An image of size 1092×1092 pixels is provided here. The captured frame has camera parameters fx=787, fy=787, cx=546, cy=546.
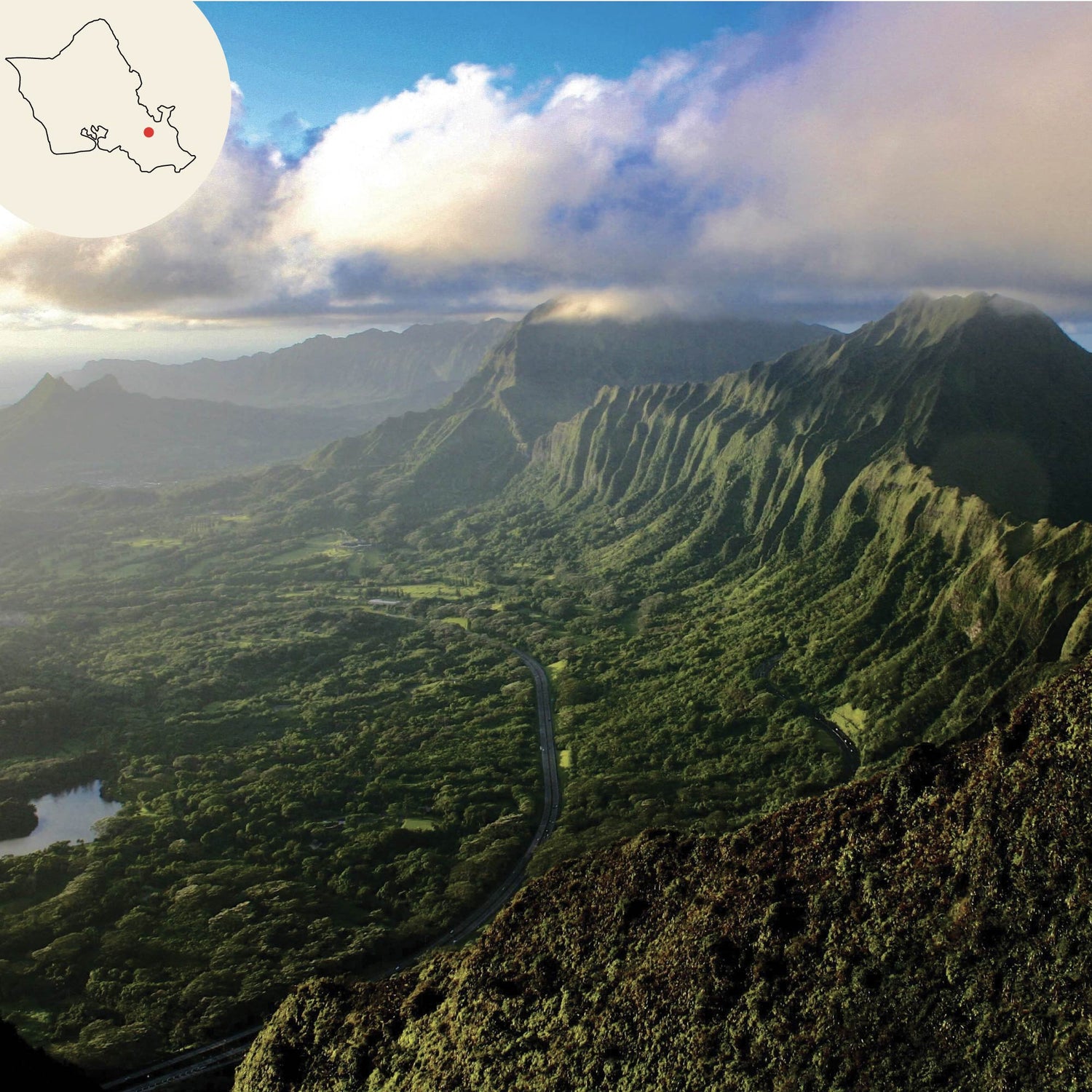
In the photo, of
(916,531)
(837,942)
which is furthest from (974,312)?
(837,942)

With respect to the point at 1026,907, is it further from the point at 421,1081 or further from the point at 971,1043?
the point at 421,1081

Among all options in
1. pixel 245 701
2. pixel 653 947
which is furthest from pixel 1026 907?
pixel 245 701

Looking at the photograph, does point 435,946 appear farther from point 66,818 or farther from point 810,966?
point 66,818

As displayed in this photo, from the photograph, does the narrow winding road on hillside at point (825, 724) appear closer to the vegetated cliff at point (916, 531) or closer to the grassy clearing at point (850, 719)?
the grassy clearing at point (850, 719)

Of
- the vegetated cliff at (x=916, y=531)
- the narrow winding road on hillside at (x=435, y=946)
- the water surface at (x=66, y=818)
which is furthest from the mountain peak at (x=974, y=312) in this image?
the water surface at (x=66, y=818)

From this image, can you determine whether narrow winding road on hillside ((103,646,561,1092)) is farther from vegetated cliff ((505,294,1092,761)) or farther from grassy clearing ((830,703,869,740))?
vegetated cliff ((505,294,1092,761))

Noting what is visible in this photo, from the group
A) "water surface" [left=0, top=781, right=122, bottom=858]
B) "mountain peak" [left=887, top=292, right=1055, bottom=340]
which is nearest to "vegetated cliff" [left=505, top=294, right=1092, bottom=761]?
"mountain peak" [left=887, top=292, right=1055, bottom=340]
